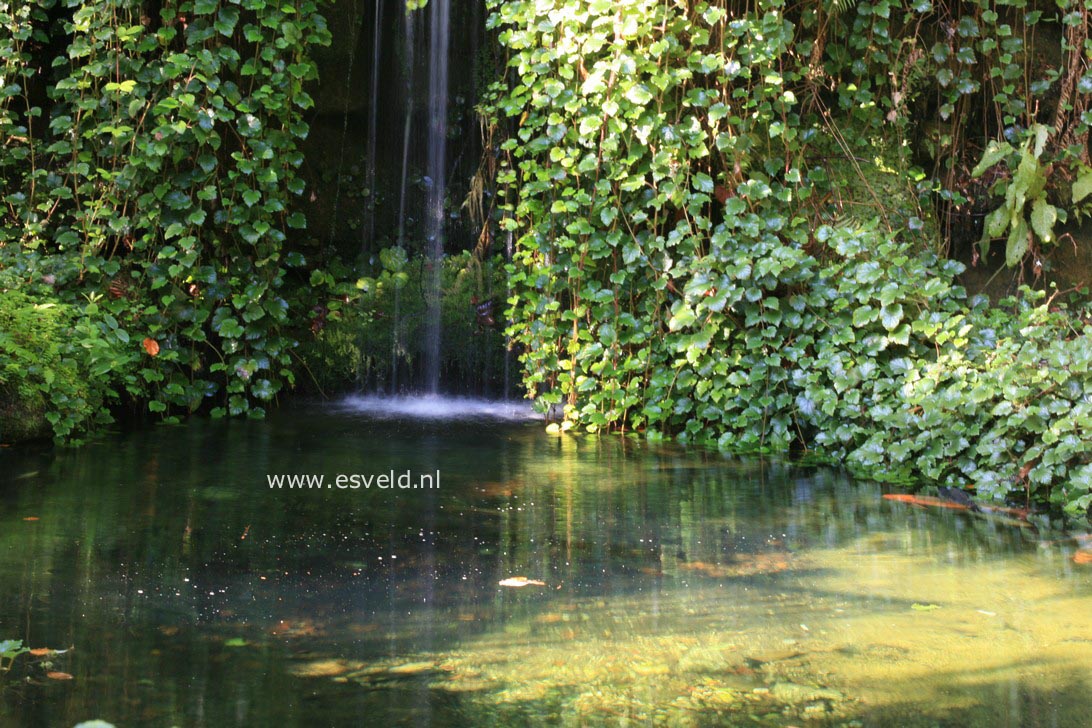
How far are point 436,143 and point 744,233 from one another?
324 centimetres

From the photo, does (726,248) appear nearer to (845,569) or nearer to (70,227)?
(845,569)

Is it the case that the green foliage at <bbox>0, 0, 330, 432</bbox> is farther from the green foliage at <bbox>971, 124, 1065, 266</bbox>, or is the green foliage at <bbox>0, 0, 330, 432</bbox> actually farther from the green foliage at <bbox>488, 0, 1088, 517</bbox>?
the green foliage at <bbox>971, 124, 1065, 266</bbox>

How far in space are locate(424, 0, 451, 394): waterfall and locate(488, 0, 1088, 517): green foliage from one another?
150 centimetres

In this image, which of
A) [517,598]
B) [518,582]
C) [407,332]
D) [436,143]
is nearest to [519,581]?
[518,582]

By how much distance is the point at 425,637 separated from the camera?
9.37 ft

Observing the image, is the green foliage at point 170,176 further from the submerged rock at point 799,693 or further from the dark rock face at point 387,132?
the submerged rock at point 799,693

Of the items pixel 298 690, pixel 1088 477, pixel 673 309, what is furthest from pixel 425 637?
pixel 673 309

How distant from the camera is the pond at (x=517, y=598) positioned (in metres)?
2.45

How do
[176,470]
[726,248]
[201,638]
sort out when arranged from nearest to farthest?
[201,638] < [176,470] < [726,248]

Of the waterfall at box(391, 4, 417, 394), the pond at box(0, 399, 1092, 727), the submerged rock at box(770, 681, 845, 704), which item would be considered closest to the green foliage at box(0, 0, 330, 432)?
the waterfall at box(391, 4, 417, 394)

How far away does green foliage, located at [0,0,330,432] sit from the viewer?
6.24 m

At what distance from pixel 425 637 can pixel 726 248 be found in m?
3.35

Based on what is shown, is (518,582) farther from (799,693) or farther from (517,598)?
(799,693)

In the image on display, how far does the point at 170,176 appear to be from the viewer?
638 centimetres
